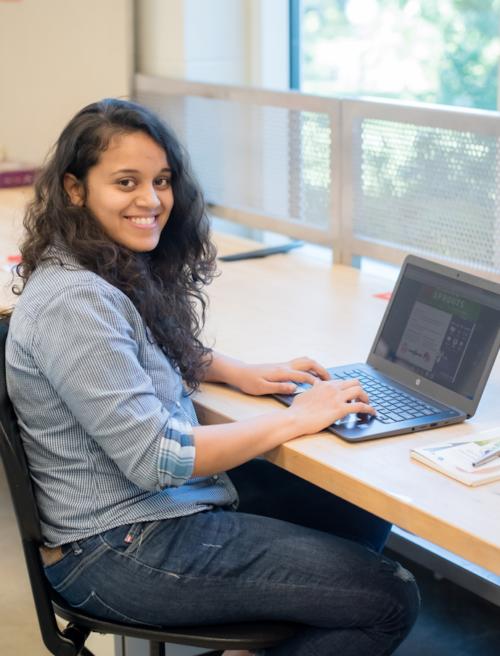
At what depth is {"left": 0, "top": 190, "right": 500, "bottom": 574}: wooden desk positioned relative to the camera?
124cm

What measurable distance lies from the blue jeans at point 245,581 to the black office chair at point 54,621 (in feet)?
0.05

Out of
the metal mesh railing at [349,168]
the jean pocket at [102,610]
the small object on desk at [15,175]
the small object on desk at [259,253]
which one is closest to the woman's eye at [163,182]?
the jean pocket at [102,610]

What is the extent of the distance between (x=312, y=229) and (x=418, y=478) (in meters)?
1.32

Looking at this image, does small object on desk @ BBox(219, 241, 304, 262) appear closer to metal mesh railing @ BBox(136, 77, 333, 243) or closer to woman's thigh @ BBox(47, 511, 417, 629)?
metal mesh railing @ BBox(136, 77, 333, 243)

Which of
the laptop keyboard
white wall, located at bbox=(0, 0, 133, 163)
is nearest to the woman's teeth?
the laptop keyboard

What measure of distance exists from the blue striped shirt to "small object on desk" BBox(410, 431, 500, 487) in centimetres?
31

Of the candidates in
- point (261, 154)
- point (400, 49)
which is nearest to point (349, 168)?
point (261, 154)

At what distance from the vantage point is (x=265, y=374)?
1650 millimetres

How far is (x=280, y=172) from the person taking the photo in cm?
268

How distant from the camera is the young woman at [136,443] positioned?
1.38 meters

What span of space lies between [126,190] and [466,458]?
2.03ft

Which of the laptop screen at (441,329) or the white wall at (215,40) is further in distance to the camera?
the white wall at (215,40)

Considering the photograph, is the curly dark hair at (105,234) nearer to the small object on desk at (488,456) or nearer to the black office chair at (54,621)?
the black office chair at (54,621)

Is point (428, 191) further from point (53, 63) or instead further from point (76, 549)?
point (53, 63)
